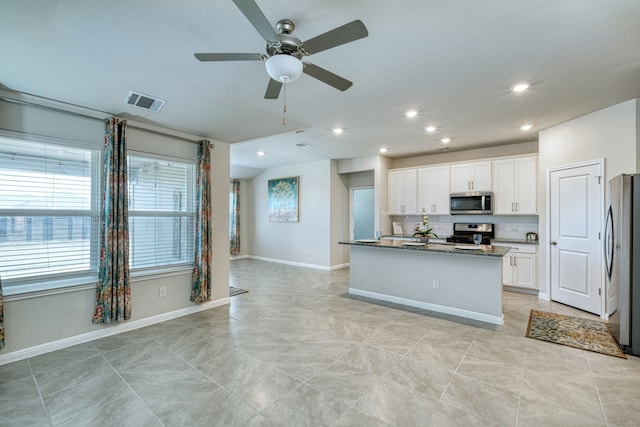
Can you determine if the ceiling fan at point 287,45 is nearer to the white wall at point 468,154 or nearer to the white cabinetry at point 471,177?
the white cabinetry at point 471,177

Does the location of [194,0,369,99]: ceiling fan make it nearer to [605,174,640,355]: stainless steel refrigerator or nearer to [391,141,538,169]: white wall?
[605,174,640,355]: stainless steel refrigerator

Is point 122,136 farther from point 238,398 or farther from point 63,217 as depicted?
point 238,398

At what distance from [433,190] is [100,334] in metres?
5.97

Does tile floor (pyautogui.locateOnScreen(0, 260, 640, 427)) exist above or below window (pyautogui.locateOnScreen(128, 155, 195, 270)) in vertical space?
below

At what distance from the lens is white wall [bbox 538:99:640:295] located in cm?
351

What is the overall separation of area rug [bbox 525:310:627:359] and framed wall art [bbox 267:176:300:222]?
5522mm

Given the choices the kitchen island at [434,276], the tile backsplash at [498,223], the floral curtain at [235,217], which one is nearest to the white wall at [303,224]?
the floral curtain at [235,217]

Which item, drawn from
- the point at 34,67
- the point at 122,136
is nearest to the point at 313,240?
the point at 122,136

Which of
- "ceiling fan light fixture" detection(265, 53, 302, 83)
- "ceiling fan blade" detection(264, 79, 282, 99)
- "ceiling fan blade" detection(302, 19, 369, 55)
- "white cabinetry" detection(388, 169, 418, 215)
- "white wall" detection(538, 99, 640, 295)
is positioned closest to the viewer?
"ceiling fan blade" detection(302, 19, 369, 55)

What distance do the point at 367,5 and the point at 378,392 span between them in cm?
271

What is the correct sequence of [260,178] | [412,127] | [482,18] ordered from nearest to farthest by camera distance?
[482,18] → [412,127] → [260,178]

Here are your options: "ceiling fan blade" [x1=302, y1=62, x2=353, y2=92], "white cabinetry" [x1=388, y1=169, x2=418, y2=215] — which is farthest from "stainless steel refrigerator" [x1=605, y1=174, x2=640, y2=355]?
"white cabinetry" [x1=388, y1=169, x2=418, y2=215]

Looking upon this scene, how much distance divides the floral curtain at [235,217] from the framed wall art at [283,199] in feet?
3.94

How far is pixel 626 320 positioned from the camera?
2.86 m
